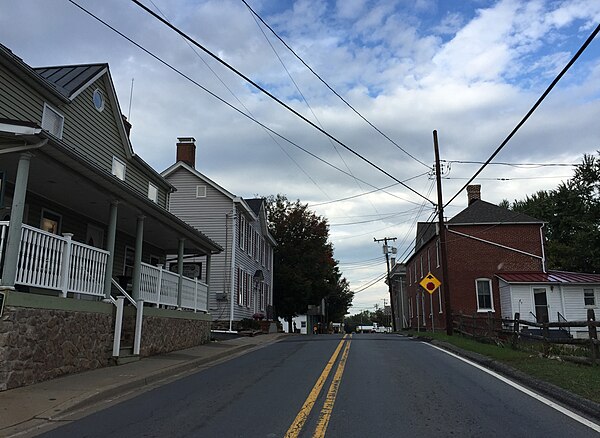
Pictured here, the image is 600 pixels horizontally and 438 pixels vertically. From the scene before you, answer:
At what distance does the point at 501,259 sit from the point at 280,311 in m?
17.8

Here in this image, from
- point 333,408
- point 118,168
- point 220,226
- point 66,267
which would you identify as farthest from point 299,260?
point 333,408

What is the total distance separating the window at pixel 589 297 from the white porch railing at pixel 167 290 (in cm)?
2160

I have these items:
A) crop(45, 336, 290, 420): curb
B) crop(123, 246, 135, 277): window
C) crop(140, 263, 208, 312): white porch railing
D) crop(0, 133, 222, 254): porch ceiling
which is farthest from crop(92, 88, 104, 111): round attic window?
crop(45, 336, 290, 420): curb

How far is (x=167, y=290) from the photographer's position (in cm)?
1598

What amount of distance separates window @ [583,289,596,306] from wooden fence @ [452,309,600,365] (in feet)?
28.6

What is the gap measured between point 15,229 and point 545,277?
28.9m

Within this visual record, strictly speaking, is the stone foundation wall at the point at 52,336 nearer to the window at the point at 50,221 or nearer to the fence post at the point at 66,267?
the fence post at the point at 66,267

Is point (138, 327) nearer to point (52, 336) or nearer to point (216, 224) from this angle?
point (52, 336)

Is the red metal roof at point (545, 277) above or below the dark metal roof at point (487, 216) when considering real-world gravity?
below

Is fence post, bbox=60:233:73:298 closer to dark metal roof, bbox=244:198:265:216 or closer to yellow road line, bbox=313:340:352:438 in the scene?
yellow road line, bbox=313:340:352:438

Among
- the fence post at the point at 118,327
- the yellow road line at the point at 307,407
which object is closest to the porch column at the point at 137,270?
the fence post at the point at 118,327

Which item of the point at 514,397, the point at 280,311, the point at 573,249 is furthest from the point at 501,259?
the point at 514,397

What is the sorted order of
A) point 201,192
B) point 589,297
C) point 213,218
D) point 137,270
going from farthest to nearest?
point 589,297 < point 201,192 < point 213,218 < point 137,270

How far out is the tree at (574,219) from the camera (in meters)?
38.8
